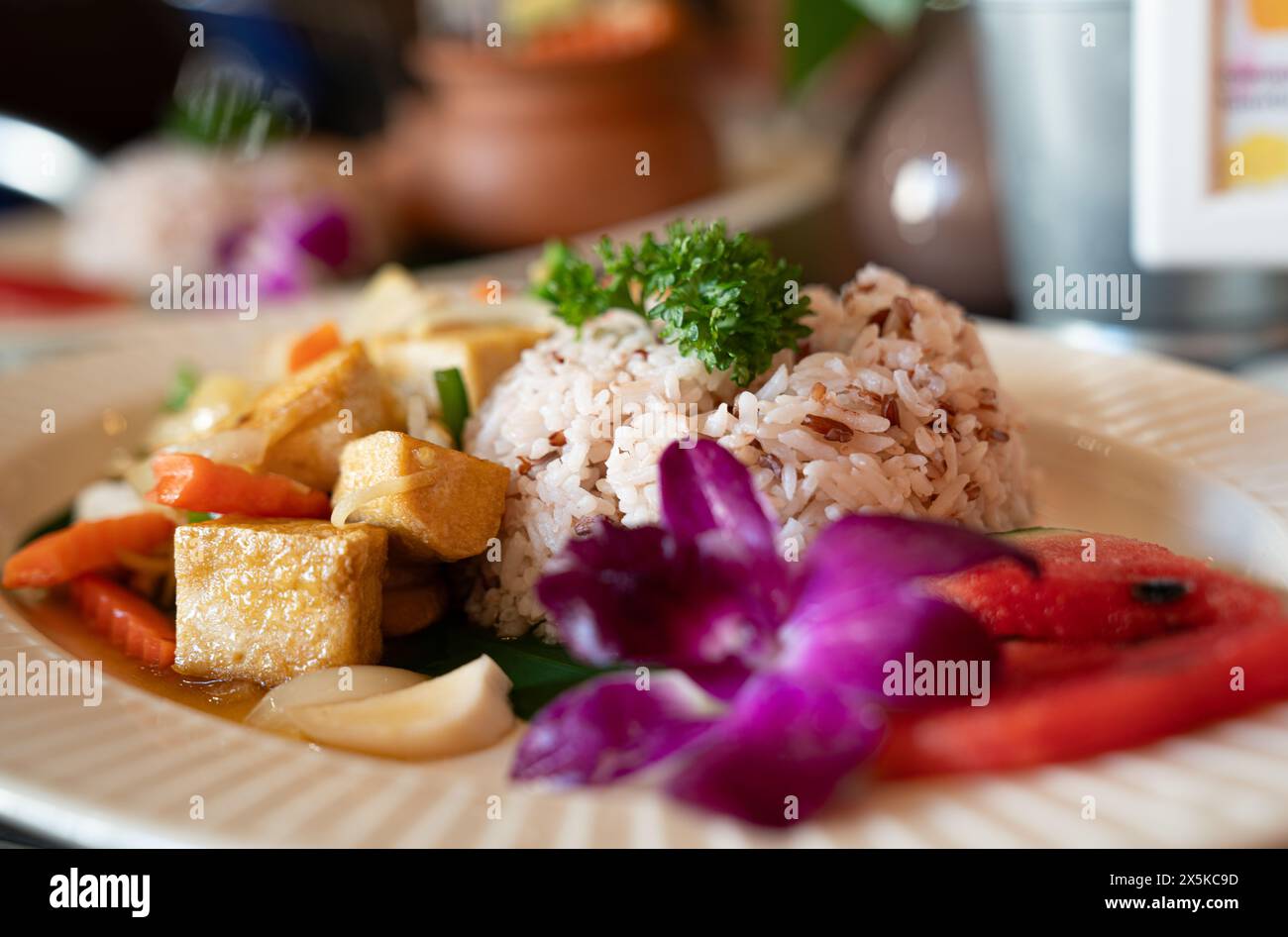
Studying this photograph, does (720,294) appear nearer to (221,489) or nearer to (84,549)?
(221,489)

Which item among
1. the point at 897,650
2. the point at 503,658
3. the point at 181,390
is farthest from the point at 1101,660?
the point at 181,390

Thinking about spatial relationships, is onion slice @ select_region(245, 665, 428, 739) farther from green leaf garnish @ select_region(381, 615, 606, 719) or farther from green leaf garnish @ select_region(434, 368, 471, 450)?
green leaf garnish @ select_region(434, 368, 471, 450)

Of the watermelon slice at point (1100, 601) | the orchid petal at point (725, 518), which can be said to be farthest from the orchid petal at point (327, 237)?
the watermelon slice at point (1100, 601)

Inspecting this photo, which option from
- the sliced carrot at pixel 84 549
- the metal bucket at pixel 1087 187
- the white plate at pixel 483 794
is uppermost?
the metal bucket at pixel 1087 187

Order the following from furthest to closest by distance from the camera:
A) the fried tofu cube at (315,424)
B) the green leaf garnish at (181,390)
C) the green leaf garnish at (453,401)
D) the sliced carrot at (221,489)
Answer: the green leaf garnish at (181,390) < the green leaf garnish at (453,401) < the fried tofu cube at (315,424) < the sliced carrot at (221,489)

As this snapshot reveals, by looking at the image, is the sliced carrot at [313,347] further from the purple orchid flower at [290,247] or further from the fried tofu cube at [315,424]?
the purple orchid flower at [290,247]

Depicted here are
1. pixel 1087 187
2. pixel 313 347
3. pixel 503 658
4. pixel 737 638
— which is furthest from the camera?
pixel 1087 187
